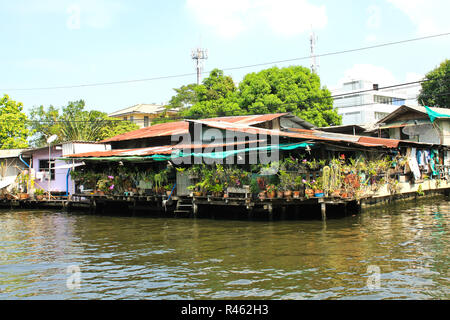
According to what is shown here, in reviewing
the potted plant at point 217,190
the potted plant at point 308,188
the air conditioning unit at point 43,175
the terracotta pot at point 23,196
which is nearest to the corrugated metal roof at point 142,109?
the air conditioning unit at point 43,175

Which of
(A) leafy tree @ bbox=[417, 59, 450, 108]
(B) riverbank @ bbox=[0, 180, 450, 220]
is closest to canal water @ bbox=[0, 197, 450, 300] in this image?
(B) riverbank @ bbox=[0, 180, 450, 220]

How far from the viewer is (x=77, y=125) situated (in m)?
35.8

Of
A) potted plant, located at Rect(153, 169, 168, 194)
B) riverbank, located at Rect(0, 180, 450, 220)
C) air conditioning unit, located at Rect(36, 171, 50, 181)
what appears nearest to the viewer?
riverbank, located at Rect(0, 180, 450, 220)

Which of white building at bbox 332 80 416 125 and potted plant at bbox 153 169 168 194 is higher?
white building at bbox 332 80 416 125

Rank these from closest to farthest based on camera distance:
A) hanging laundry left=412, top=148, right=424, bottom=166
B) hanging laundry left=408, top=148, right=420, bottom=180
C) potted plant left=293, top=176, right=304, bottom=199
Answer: potted plant left=293, top=176, right=304, bottom=199
hanging laundry left=408, top=148, right=420, bottom=180
hanging laundry left=412, top=148, right=424, bottom=166

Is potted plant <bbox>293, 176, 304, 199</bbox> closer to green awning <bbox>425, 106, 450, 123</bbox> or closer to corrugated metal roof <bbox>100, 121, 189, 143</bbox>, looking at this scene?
corrugated metal roof <bbox>100, 121, 189, 143</bbox>

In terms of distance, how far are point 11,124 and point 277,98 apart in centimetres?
2111

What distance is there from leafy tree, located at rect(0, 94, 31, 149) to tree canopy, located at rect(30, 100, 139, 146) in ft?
10.3

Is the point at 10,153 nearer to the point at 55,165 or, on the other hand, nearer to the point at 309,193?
the point at 55,165

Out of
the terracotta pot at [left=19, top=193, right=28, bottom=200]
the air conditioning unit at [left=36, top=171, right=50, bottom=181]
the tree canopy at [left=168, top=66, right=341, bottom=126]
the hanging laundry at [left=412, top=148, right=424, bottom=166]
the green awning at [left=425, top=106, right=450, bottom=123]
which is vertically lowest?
the terracotta pot at [left=19, top=193, right=28, bottom=200]

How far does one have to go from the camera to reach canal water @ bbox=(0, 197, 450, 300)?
7719 millimetres

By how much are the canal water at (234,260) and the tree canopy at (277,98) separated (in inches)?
677
